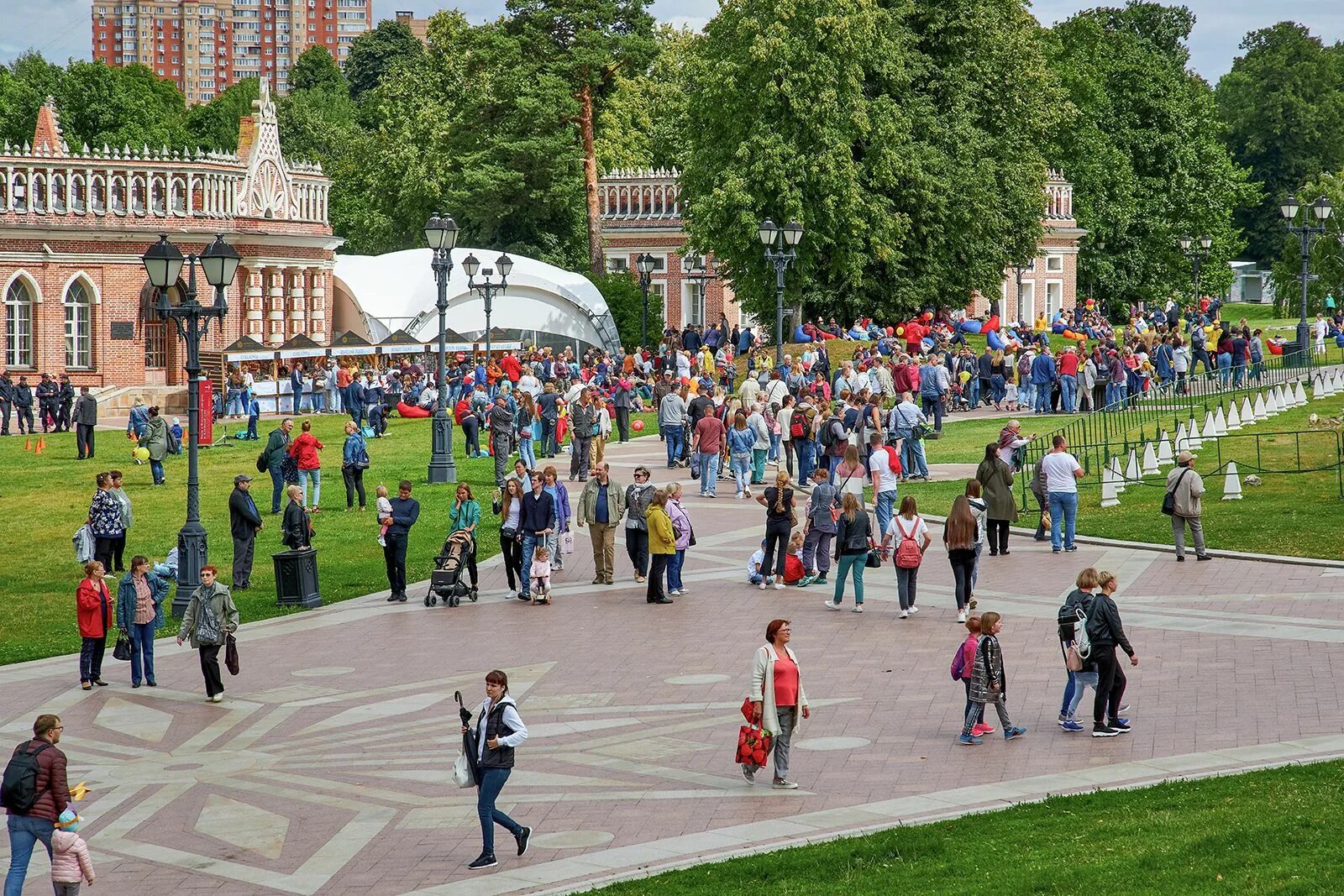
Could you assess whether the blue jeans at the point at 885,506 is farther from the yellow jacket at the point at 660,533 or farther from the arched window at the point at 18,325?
the arched window at the point at 18,325

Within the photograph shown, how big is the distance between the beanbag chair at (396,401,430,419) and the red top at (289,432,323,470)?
17.0m

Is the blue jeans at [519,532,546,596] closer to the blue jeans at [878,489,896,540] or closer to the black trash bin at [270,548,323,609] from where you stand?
the black trash bin at [270,548,323,609]

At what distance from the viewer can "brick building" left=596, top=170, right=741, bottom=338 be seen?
7156 centimetres

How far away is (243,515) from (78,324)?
104ft

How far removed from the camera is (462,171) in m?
69.7

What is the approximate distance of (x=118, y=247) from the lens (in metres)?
52.4

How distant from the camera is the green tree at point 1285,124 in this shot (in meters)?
102

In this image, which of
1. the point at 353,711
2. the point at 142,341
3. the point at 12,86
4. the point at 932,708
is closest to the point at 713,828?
the point at 932,708

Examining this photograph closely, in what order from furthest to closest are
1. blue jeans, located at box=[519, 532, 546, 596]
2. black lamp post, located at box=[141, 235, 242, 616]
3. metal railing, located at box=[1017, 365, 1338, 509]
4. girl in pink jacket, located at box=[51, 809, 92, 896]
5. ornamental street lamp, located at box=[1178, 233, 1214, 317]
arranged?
1. ornamental street lamp, located at box=[1178, 233, 1214, 317]
2. metal railing, located at box=[1017, 365, 1338, 509]
3. blue jeans, located at box=[519, 532, 546, 596]
4. black lamp post, located at box=[141, 235, 242, 616]
5. girl in pink jacket, located at box=[51, 809, 92, 896]

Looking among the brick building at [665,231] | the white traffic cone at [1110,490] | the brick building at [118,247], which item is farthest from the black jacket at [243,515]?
the brick building at [665,231]

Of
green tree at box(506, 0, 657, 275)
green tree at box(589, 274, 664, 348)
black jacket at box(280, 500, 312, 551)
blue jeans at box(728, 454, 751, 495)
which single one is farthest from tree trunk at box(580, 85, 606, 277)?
black jacket at box(280, 500, 312, 551)

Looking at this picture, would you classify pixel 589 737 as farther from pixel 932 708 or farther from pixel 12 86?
pixel 12 86

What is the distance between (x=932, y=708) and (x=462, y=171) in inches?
2190

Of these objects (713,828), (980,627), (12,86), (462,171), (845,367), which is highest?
(12,86)
